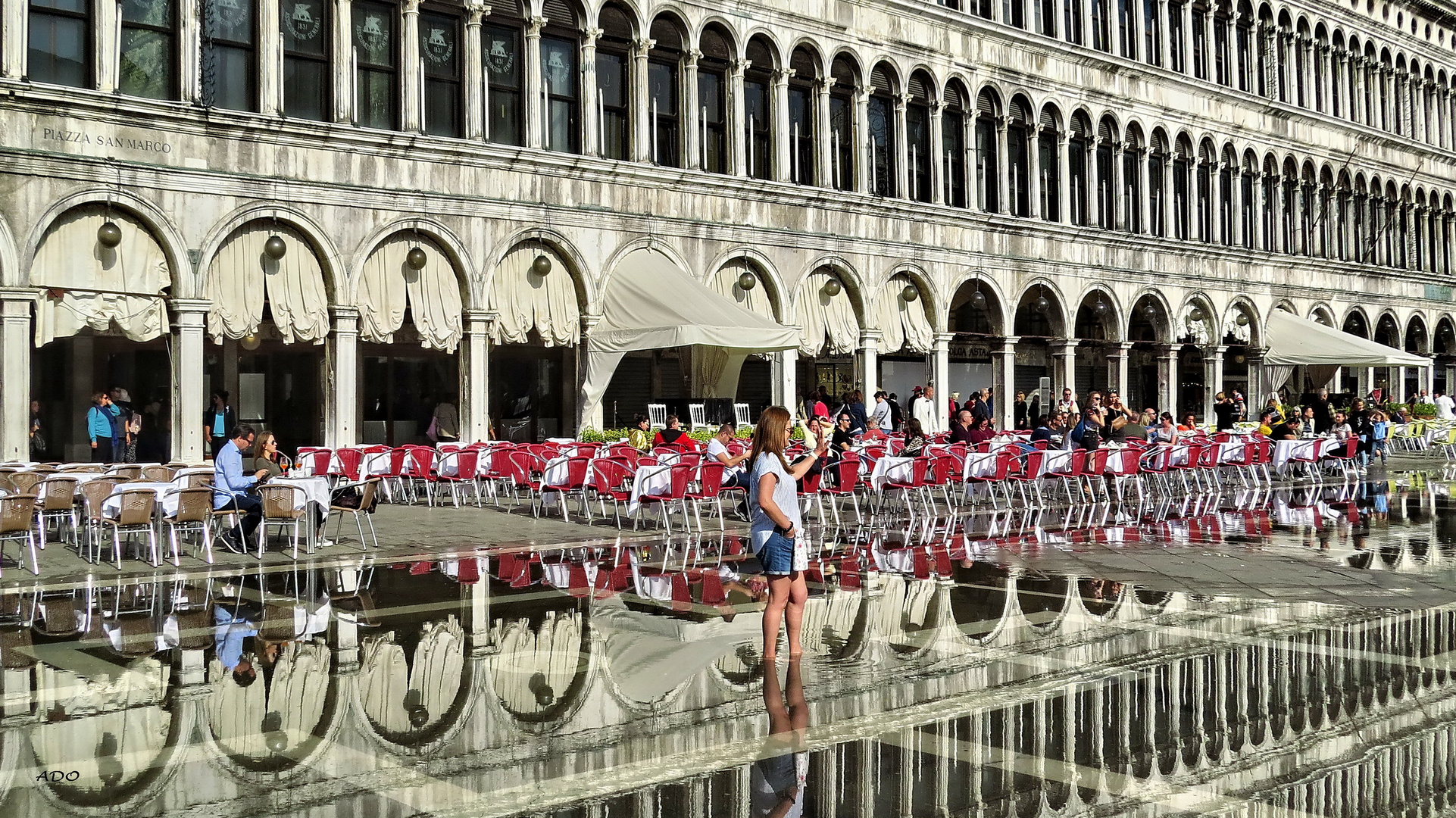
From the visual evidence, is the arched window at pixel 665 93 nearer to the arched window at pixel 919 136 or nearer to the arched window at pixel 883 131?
the arched window at pixel 883 131

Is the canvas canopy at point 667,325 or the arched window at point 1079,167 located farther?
the arched window at point 1079,167

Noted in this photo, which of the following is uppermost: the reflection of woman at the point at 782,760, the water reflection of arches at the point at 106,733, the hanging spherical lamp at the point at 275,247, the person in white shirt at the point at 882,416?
the hanging spherical lamp at the point at 275,247

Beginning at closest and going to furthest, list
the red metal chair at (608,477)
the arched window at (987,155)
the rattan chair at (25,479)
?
the rattan chair at (25,479) < the red metal chair at (608,477) < the arched window at (987,155)

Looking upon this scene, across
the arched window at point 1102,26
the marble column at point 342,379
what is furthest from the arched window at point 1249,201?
the marble column at point 342,379

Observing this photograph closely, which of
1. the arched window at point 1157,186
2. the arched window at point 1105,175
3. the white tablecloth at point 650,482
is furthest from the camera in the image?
the arched window at point 1157,186

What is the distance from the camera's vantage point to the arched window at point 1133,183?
122 ft

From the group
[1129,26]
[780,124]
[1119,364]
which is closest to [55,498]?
[780,124]

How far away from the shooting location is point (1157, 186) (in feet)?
126

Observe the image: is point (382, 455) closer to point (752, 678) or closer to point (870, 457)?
point (870, 457)

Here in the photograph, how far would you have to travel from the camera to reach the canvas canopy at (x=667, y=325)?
2203cm

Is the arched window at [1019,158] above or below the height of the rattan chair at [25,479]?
above

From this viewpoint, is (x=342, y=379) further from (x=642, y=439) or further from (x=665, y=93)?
(x=665, y=93)

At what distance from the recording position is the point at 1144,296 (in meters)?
38.1

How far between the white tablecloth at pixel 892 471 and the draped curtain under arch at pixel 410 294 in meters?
9.07
